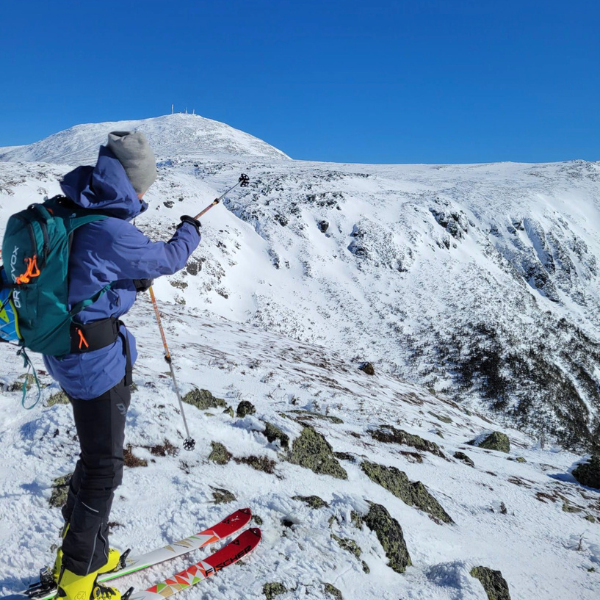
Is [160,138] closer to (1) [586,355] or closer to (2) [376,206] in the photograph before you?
(2) [376,206]

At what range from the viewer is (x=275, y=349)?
18047 millimetres

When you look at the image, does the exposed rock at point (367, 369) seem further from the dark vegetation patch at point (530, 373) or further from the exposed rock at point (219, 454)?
the exposed rock at point (219, 454)

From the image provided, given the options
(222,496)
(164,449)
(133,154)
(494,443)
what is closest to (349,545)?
(222,496)

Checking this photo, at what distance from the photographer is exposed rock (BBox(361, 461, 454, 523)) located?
236 inches

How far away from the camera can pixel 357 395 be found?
45.0ft

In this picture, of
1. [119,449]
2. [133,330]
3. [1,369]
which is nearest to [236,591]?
[119,449]

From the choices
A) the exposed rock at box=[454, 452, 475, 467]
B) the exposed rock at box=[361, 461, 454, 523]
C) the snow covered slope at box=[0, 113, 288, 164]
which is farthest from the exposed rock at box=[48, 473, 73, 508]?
the snow covered slope at box=[0, 113, 288, 164]

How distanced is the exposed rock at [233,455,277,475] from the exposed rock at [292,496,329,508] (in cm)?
62

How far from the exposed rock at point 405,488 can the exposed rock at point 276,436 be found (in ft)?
4.44

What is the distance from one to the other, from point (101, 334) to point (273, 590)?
2.69 m

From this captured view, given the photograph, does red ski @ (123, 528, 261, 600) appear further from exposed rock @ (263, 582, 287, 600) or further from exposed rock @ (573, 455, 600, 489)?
exposed rock @ (573, 455, 600, 489)

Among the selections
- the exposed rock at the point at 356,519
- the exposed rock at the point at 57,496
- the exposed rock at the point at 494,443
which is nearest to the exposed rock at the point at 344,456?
the exposed rock at the point at 356,519

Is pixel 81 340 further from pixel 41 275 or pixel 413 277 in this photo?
pixel 413 277

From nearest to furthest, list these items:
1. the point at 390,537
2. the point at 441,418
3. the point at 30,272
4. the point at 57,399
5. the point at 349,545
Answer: the point at 30,272 < the point at 349,545 < the point at 390,537 < the point at 57,399 < the point at 441,418
